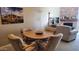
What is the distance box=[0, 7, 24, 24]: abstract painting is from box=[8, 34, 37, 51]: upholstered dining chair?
23cm

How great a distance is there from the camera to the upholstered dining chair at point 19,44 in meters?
1.70

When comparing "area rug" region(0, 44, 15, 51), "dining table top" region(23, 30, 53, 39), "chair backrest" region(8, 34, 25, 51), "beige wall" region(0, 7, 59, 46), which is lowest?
"area rug" region(0, 44, 15, 51)

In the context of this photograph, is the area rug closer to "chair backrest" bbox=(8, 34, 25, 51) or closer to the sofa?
"chair backrest" bbox=(8, 34, 25, 51)

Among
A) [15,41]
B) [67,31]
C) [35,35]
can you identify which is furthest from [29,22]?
Result: [67,31]

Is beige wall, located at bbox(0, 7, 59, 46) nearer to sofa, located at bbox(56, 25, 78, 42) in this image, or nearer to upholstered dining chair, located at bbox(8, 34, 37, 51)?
upholstered dining chair, located at bbox(8, 34, 37, 51)

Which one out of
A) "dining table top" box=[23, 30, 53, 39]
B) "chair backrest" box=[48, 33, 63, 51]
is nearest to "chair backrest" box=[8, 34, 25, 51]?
"dining table top" box=[23, 30, 53, 39]

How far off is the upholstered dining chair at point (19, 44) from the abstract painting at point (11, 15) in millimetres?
230

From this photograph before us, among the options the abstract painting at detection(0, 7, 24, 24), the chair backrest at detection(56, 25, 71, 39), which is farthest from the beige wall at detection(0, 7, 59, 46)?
the chair backrest at detection(56, 25, 71, 39)

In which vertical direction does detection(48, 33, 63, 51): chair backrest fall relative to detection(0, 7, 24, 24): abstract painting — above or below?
below

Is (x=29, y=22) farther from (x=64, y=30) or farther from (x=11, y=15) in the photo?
(x=64, y=30)

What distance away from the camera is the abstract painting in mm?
1662

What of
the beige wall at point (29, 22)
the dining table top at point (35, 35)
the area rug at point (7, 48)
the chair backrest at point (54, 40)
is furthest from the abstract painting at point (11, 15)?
the chair backrest at point (54, 40)

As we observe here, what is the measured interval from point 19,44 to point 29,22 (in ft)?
1.24
